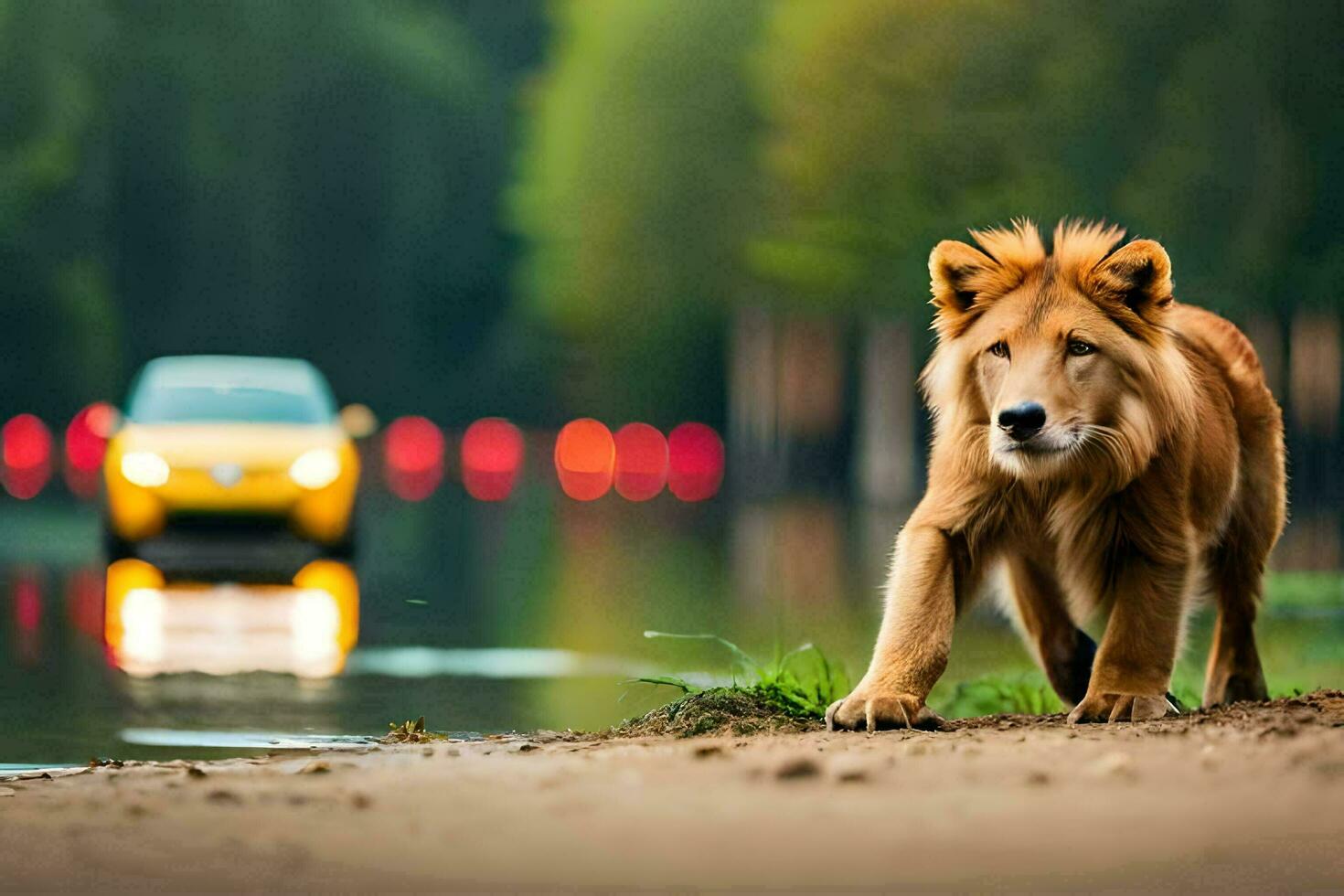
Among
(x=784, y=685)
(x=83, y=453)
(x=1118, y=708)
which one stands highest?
(x=83, y=453)

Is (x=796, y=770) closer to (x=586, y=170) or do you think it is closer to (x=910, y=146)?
(x=910, y=146)

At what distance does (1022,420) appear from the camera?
827 centimetres

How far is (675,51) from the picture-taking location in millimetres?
39906

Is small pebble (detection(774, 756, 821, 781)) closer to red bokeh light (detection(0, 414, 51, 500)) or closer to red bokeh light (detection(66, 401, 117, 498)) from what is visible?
red bokeh light (detection(0, 414, 51, 500))

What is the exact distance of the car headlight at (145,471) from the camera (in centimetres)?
1975

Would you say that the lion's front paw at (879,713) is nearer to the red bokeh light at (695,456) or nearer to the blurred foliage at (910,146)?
the blurred foliage at (910,146)

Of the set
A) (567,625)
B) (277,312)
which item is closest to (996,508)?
(567,625)

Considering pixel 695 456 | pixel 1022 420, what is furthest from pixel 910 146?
pixel 1022 420

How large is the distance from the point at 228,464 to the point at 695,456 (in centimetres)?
3008

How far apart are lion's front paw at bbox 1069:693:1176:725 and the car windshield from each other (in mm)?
13156

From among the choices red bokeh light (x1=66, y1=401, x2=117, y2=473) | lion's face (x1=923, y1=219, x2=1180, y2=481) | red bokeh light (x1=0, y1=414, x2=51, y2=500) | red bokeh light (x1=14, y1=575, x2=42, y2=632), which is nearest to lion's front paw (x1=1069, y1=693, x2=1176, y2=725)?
lion's face (x1=923, y1=219, x2=1180, y2=481)

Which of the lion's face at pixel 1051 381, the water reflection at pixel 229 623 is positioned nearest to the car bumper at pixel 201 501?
the water reflection at pixel 229 623

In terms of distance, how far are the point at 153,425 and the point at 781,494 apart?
73.5ft

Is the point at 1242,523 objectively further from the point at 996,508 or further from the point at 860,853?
the point at 860,853
